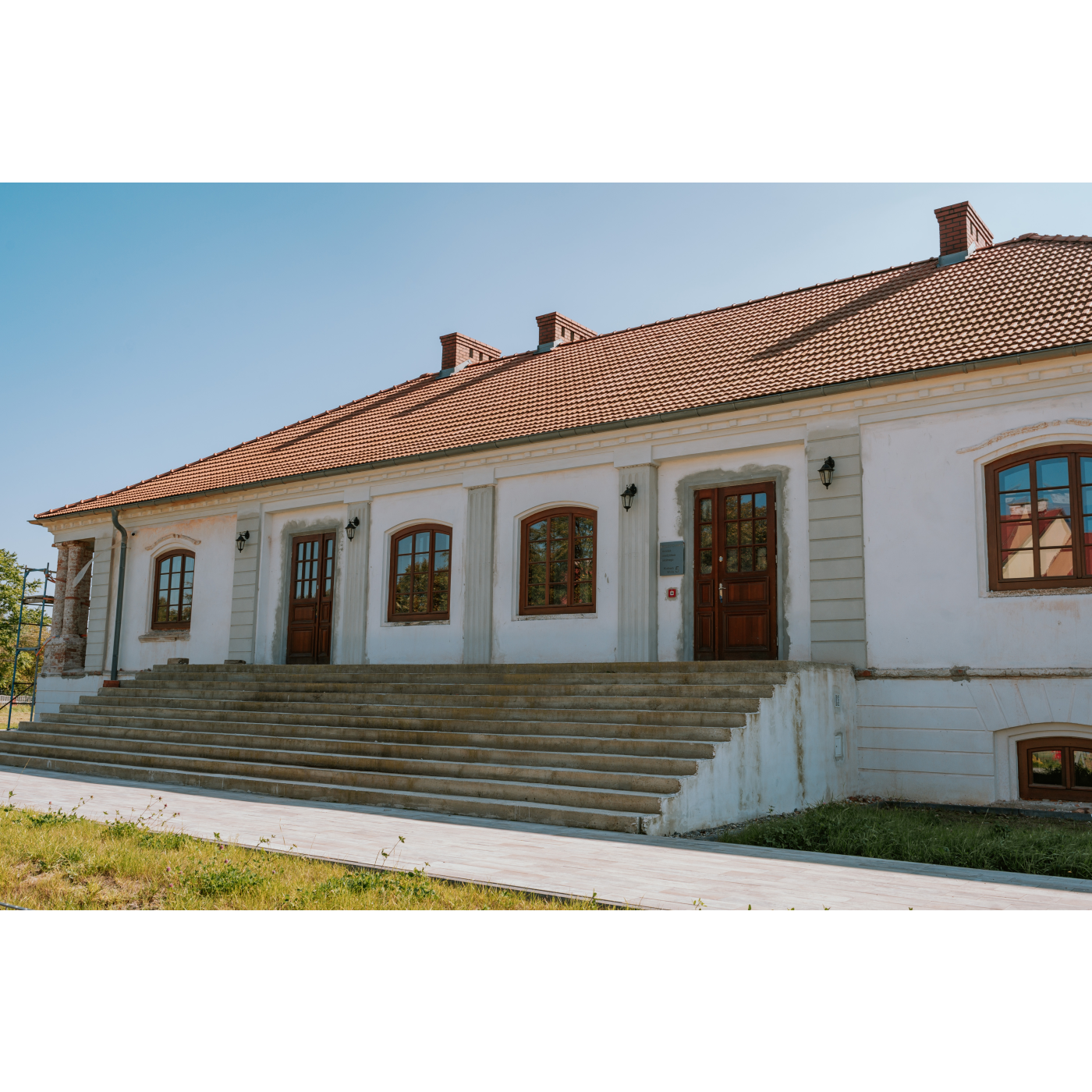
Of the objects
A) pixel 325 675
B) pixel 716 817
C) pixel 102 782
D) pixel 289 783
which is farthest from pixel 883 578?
pixel 102 782

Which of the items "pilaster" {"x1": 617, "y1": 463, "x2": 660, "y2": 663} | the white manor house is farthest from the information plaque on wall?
"pilaster" {"x1": 617, "y1": 463, "x2": 660, "y2": 663}

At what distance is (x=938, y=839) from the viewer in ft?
25.7

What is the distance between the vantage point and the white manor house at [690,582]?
10289mm

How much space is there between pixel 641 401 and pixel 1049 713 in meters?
6.76

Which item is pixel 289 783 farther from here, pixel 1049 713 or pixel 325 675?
pixel 1049 713

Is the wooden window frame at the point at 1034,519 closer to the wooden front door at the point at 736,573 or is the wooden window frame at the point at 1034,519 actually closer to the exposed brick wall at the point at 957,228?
the wooden front door at the point at 736,573

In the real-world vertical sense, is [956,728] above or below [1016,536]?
below

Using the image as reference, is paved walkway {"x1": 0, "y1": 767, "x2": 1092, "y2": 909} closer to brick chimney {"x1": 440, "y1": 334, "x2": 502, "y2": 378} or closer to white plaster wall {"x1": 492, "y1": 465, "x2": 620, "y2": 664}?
white plaster wall {"x1": 492, "y1": 465, "x2": 620, "y2": 664}

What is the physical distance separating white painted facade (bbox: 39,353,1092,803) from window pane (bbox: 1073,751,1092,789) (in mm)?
256

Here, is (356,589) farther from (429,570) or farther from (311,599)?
(429,570)

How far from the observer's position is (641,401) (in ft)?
46.8

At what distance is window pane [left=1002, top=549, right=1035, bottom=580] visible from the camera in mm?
10727

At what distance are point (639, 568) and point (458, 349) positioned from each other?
10302 mm

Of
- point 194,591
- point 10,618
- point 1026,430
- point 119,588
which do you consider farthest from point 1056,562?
point 10,618
